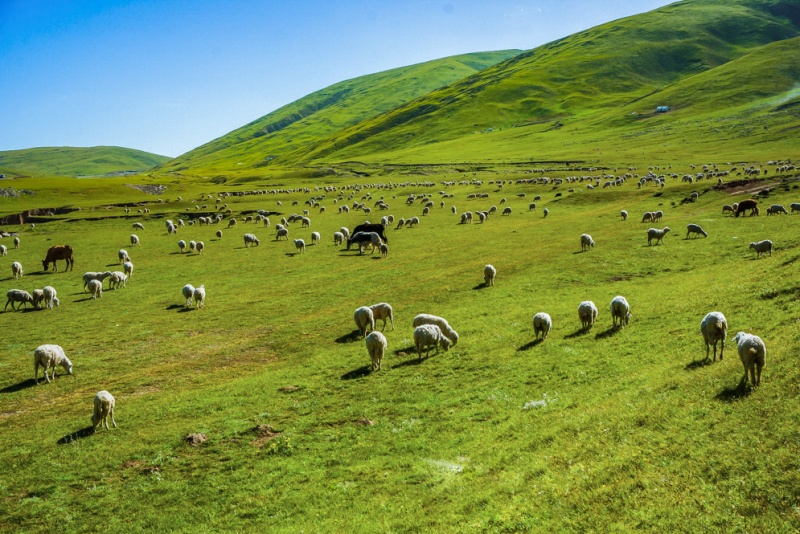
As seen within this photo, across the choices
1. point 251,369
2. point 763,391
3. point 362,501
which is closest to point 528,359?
point 763,391

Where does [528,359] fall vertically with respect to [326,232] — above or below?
below

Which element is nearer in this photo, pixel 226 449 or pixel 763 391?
pixel 763 391

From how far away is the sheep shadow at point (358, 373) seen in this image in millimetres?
20500

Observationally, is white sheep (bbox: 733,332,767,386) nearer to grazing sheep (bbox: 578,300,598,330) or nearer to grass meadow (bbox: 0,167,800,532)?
grass meadow (bbox: 0,167,800,532)

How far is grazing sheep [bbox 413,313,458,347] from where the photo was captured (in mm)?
23281

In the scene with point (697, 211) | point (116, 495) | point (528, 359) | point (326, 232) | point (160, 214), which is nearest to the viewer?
point (116, 495)

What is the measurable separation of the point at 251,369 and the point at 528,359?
12.9 m

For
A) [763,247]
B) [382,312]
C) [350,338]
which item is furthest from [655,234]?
[350,338]

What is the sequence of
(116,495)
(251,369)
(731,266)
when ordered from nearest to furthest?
1. (116,495)
2. (251,369)
3. (731,266)

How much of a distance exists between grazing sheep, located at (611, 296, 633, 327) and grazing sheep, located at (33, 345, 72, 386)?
1002 inches

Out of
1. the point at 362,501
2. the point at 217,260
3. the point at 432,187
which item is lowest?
the point at 362,501

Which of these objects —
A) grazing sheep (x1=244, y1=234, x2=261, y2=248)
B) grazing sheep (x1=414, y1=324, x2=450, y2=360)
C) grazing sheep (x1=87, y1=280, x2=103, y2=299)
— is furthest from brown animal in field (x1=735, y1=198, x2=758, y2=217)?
grazing sheep (x1=87, y1=280, x2=103, y2=299)

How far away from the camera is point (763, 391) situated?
472 inches

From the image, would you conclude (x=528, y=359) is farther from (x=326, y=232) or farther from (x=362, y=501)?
(x=326, y=232)
